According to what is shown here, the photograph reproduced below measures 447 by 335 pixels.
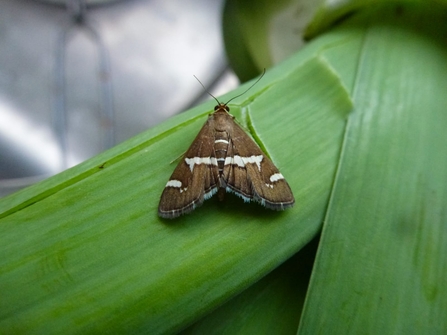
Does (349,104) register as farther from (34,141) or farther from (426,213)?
(34,141)

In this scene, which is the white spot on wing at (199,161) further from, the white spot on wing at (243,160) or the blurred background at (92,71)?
the blurred background at (92,71)

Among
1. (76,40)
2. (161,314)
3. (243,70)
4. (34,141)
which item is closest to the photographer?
(161,314)

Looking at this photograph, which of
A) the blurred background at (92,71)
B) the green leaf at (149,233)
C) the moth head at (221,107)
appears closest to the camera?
the green leaf at (149,233)

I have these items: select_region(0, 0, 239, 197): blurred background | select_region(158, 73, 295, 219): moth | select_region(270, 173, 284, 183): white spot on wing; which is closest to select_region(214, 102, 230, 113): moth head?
select_region(158, 73, 295, 219): moth

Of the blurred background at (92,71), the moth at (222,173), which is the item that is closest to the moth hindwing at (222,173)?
the moth at (222,173)

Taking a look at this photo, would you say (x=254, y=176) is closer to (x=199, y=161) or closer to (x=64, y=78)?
(x=199, y=161)

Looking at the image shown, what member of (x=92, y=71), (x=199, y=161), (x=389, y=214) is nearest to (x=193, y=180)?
(x=199, y=161)

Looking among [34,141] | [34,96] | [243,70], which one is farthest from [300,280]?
[34,96]
